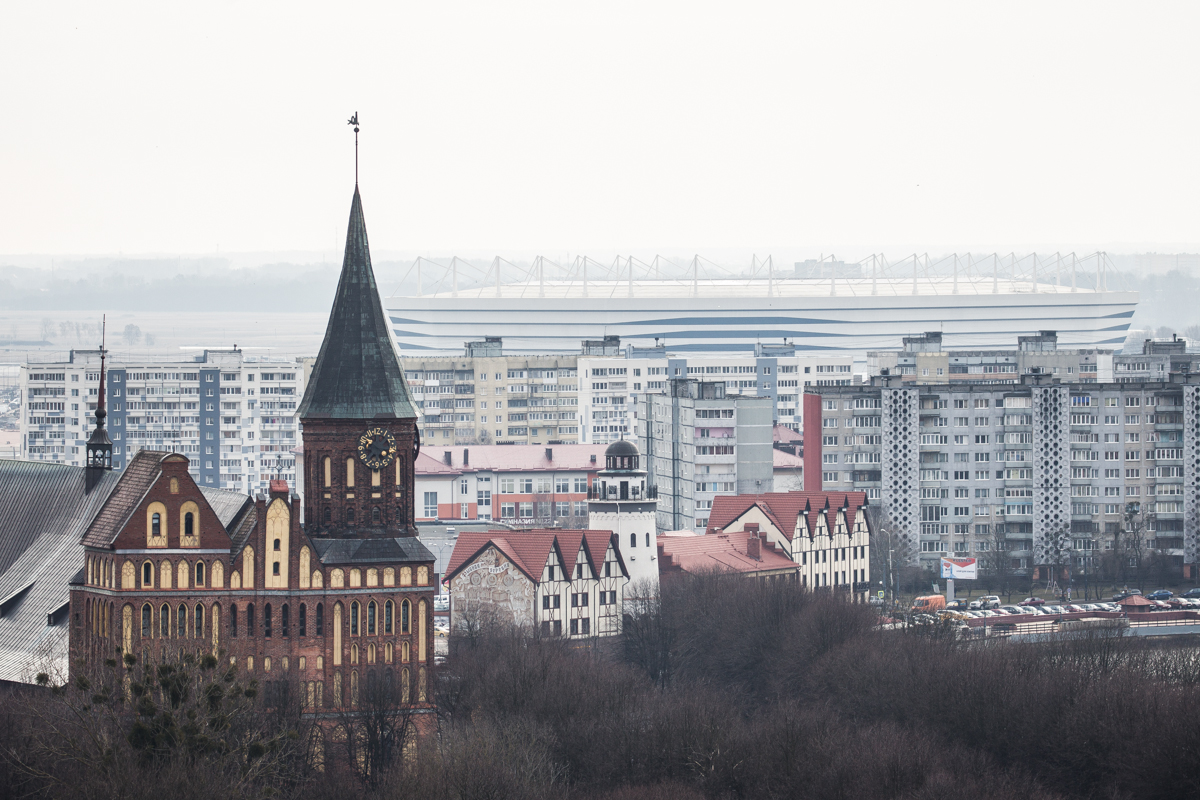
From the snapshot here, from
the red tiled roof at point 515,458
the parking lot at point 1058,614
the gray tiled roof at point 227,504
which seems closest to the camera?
Result: the gray tiled roof at point 227,504

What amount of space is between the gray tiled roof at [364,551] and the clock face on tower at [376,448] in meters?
2.57

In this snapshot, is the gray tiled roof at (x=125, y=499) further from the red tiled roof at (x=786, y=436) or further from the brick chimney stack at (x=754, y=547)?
the red tiled roof at (x=786, y=436)

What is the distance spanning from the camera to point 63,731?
68.1 metres

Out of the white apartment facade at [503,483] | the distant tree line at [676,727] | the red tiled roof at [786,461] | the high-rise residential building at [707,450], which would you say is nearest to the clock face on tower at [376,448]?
the distant tree line at [676,727]

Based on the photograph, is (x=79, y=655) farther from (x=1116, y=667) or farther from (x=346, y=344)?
(x=1116, y=667)

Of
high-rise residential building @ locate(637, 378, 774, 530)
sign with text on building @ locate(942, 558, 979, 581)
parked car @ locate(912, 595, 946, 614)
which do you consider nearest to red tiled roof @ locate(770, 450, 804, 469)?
high-rise residential building @ locate(637, 378, 774, 530)

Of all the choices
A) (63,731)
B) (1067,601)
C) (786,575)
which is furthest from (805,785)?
(1067,601)

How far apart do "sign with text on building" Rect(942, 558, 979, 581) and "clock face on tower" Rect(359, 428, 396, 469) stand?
6520 centimetres

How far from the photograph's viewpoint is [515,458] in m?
185

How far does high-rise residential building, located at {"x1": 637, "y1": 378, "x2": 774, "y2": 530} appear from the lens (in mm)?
164375

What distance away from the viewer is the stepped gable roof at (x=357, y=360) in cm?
8419

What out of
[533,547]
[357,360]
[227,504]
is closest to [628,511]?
[533,547]

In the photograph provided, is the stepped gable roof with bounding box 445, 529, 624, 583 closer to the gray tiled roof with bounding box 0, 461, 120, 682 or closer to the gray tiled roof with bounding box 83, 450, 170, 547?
the gray tiled roof with bounding box 0, 461, 120, 682

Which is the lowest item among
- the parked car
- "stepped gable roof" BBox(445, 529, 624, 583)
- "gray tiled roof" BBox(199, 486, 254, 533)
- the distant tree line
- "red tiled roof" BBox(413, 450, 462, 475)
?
the distant tree line
